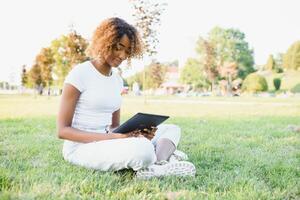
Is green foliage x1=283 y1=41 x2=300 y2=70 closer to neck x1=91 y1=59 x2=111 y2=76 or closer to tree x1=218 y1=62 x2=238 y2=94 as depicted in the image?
tree x1=218 y1=62 x2=238 y2=94

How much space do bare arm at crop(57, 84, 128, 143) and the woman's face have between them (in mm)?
435

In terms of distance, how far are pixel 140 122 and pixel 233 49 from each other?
59.0 metres

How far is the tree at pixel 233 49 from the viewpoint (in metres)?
59.2

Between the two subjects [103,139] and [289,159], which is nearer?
[103,139]

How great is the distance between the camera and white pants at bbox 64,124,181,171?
120 inches

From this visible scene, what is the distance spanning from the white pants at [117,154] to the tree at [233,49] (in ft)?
184

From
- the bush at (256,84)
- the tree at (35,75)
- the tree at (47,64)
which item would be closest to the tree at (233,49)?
the bush at (256,84)

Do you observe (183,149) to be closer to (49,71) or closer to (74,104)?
(74,104)

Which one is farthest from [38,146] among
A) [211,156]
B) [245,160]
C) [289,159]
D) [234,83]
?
[234,83]

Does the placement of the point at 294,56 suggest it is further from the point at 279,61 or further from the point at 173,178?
the point at 173,178

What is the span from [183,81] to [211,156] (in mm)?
58604

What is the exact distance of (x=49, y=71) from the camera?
37344mm

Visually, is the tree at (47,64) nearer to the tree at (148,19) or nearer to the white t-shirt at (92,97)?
the tree at (148,19)

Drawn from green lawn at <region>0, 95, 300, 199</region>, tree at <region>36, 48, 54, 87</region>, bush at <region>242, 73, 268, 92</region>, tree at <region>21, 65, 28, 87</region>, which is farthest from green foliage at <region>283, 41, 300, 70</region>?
green lawn at <region>0, 95, 300, 199</region>
